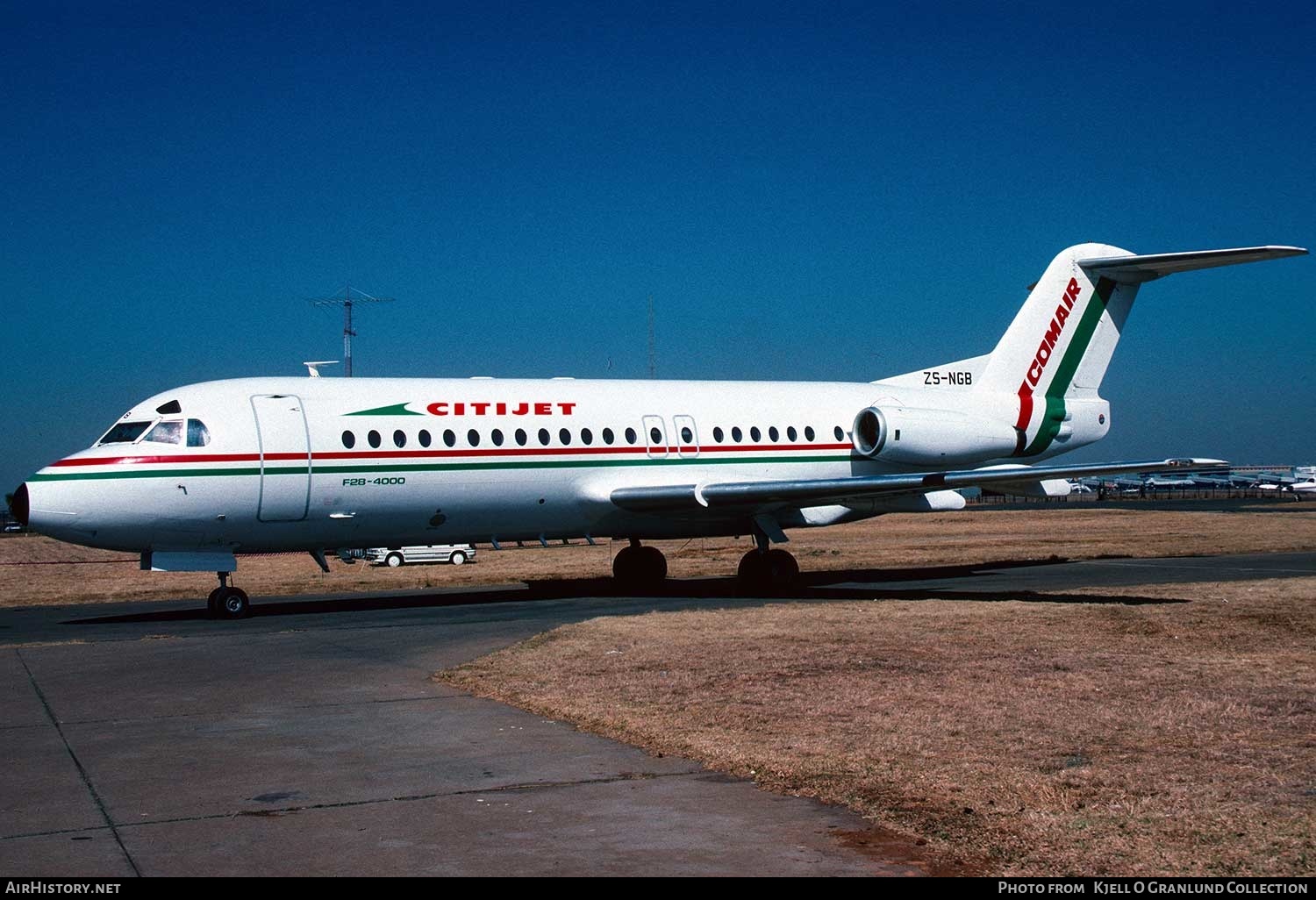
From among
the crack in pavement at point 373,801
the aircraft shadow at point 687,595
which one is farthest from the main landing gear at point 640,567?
the crack in pavement at point 373,801

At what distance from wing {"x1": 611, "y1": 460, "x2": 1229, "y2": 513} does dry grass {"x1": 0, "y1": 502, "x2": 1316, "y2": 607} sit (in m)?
6.21

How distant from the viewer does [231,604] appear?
20.3 meters

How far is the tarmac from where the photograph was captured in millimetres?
6441

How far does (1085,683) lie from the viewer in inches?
457

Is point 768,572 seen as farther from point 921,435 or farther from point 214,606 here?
point 214,606

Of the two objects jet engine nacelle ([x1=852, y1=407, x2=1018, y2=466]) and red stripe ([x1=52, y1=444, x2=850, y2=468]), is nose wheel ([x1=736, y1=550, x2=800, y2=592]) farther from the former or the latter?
jet engine nacelle ([x1=852, y1=407, x2=1018, y2=466])

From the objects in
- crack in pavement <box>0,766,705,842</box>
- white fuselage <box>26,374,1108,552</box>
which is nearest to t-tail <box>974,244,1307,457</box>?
white fuselage <box>26,374,1108,552</box>

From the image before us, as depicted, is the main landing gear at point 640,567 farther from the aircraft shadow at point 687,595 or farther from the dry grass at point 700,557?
the dry grass at point 700,557

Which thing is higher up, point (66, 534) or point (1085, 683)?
point (66, 534)

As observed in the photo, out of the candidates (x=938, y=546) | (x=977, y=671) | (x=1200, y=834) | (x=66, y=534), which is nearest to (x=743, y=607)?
(x=977, y=671)

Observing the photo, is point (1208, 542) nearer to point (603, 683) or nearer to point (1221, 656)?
point (1221, 656)

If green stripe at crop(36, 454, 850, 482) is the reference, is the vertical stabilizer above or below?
above

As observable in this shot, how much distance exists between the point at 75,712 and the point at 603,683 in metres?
4.75

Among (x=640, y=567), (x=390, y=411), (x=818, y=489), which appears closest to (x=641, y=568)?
(x=640, y=567)
